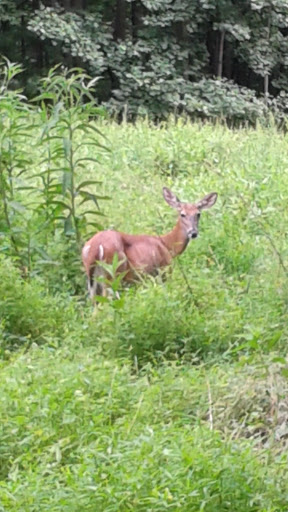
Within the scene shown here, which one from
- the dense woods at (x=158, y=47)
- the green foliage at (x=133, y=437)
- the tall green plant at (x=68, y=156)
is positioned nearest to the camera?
the green foliage at (x=133, y=437)

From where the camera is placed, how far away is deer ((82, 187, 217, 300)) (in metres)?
6.61

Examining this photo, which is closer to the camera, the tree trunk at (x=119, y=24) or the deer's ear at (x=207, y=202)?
the deer's ear at (x=207, y=202)

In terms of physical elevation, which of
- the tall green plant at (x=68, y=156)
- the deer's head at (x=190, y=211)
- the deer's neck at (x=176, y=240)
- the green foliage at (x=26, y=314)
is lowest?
the green foliage at (x=26, y=314)

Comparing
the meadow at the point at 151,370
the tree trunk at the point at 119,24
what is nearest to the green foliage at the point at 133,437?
the meadow at the point at 151,370

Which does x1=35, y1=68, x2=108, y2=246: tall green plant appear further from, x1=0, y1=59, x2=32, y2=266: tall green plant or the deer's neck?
the deer's neck

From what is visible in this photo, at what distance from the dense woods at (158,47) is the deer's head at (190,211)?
10.1 m

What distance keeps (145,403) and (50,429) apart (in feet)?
1.74

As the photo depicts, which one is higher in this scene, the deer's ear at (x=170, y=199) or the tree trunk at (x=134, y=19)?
the tree trunk at (x=134, y=19)

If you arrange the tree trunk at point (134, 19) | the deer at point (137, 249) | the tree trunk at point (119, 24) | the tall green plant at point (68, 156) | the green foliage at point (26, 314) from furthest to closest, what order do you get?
1. the tree trunk at point (134, 19)
2. the tree trunk at point (119, 24)
3. the tall green plant at point (68, 156)
4. the deer at point (137, 249)
5. the green foliage at point (26, 314)

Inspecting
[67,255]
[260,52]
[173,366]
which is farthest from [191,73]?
[173,366]

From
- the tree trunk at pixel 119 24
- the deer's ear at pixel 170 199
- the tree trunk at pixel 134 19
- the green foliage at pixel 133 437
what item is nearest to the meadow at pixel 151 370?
the green foliage at pixel 133 437

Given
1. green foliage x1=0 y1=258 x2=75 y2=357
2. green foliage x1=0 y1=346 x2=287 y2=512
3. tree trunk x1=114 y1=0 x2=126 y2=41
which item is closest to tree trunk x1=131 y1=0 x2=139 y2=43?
tree trunk x1=114 y1=0 x2=126 y2=41

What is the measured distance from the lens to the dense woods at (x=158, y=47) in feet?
60.0

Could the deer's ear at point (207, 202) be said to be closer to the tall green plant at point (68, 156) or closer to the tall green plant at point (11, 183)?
the tall green plant at point (68, 156)
